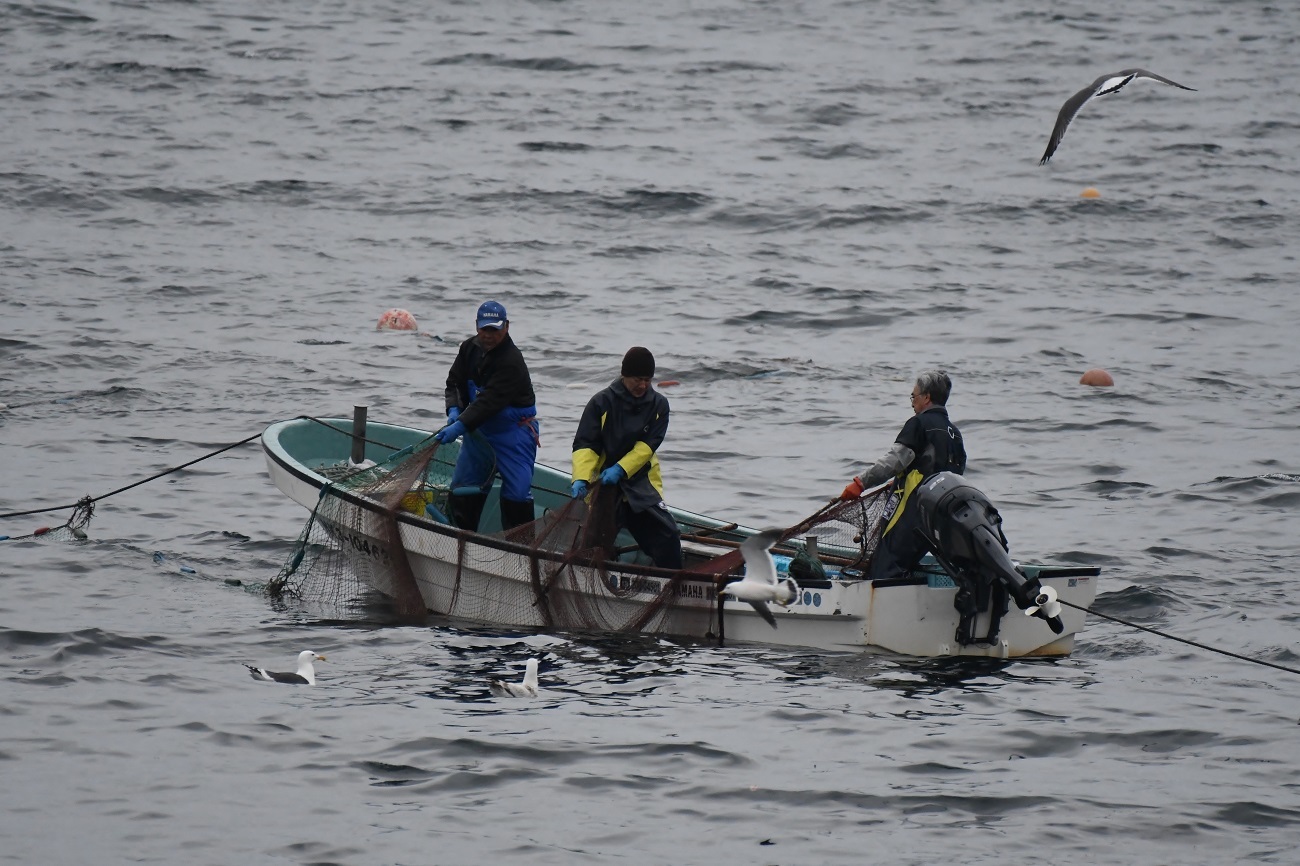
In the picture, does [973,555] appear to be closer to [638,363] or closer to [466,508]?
[638,363]

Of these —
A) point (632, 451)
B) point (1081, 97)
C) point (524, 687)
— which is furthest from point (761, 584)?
point (1081, 97)

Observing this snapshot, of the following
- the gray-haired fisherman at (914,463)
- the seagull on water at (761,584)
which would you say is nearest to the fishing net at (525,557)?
the gray-haired fisherman at (914,463)

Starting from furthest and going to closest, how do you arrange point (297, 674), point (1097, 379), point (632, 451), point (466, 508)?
1. point (1097, 379)
2. point (466, 508)
3. point (632, 451)
4. point (297, 674)

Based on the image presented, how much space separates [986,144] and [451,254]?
44.1 ft

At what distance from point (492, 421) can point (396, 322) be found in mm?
10765

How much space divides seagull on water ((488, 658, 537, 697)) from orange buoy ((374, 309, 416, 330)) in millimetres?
12848

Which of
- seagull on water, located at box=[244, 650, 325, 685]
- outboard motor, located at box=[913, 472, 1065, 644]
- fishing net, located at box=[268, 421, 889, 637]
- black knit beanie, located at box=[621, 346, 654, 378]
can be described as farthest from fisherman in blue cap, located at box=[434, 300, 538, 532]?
outboard motor, located at box=[913, 472, 1065, 644]

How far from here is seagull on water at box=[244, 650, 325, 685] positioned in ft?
35.1

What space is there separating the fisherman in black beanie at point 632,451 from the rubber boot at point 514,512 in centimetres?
→ 87

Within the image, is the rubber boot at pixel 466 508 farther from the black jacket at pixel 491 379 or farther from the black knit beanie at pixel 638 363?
the black knit beanie at pixel 638 363

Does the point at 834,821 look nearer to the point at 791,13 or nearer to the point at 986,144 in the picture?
the point at 986,144

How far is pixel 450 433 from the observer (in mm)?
12211

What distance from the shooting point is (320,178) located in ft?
102

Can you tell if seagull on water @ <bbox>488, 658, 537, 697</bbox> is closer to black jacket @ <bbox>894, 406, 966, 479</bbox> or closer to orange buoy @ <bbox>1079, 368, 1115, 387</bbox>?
black jacket @ <bbox>894, 406, 966, 479</bbox>
